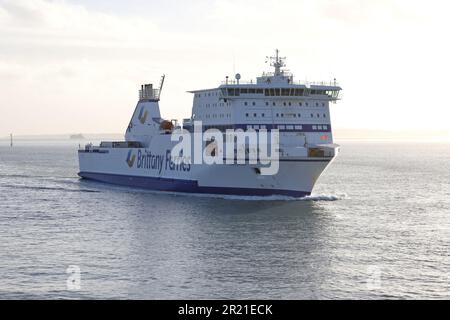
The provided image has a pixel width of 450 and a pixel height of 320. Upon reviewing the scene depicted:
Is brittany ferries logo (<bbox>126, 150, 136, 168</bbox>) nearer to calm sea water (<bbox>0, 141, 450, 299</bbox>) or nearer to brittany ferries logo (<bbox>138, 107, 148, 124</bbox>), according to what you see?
brittany ferries logo (<bbox>138, 107, 148, 124</bbox>)

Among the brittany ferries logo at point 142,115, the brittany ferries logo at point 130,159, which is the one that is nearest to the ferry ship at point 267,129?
the brittany ferries logo at point 130,159

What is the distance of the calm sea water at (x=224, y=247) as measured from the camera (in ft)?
68.1

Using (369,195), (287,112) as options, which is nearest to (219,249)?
(287,112)

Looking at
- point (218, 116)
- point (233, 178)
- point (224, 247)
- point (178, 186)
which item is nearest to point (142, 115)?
point (178, 186)

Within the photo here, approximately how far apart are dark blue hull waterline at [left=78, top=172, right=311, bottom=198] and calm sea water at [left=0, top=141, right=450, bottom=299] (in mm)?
787

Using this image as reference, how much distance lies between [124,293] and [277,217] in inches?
656

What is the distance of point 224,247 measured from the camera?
89.1ft

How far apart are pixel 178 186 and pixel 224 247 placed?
827 inches

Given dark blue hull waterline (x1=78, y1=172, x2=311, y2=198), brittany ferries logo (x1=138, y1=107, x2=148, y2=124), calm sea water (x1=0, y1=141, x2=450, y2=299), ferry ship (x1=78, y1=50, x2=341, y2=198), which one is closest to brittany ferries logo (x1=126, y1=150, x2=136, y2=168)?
dark blue hull waterline (x1=78, y1=172, x2=311, y2=198)

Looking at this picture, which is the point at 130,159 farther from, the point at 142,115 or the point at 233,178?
the point at 233,178

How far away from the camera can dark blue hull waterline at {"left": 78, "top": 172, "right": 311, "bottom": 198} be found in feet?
138

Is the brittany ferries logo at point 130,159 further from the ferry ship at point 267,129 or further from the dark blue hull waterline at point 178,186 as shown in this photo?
the ferry ship at point 267,129

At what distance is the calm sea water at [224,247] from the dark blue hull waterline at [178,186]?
0.79 m
